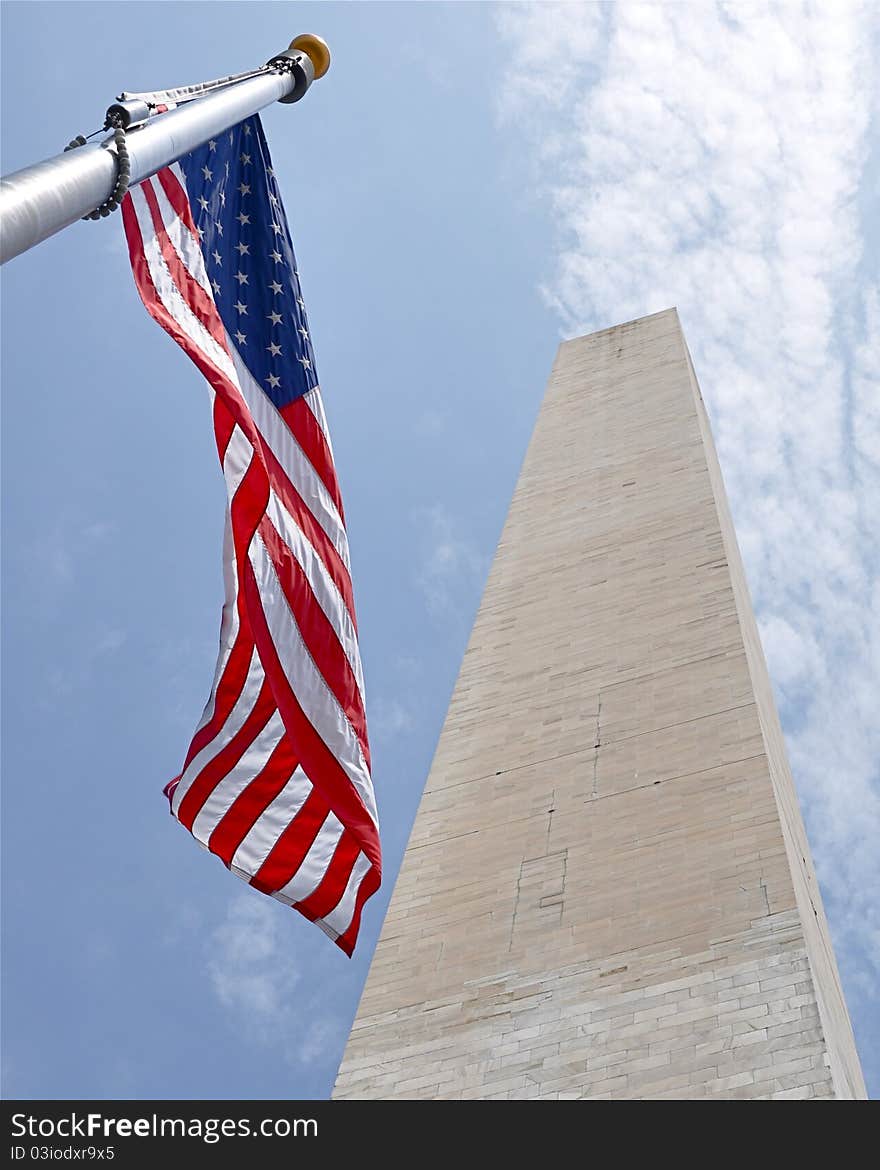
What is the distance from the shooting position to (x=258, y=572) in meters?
6.73

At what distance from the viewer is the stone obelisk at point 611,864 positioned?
8609 millimetres

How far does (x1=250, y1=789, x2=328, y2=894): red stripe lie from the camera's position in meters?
6.78

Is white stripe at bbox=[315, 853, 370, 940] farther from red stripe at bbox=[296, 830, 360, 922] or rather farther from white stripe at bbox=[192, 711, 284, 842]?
white stripe at bbox=[192, 711, 284, 842]

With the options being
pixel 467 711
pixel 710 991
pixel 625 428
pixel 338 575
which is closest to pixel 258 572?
pixel 338 575

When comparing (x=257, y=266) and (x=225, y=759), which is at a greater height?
(x=257, y=266)

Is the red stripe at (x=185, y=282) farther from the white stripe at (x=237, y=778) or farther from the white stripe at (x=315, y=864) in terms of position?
the white stripe at (x=315, y=864)

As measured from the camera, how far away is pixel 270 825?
22.8 ft

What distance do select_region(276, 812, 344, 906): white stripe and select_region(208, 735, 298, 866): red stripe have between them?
342mm

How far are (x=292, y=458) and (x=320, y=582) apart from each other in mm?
765

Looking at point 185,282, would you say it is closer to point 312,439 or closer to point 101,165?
point 101,165

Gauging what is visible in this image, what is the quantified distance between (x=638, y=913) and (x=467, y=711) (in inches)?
153

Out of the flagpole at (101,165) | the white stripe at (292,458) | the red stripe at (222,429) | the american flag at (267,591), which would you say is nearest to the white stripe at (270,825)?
the american flag at (267,591)

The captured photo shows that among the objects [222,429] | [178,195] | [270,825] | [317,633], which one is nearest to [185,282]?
[178,195]
